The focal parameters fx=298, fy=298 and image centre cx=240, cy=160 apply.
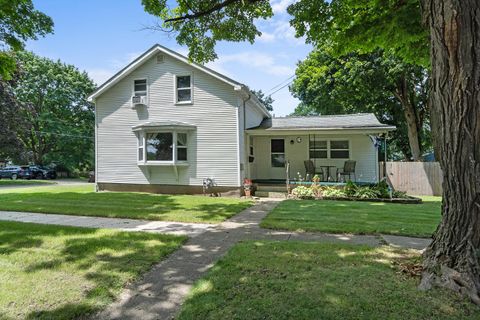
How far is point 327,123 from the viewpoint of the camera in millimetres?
14258

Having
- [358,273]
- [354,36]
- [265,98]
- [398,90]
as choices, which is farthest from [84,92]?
[358,273]

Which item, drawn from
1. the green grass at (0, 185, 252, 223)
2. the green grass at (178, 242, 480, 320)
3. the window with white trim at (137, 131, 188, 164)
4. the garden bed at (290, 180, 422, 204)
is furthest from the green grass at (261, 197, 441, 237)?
the window with white trim at (137, 131, 188, 164)

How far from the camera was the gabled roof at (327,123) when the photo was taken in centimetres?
1302

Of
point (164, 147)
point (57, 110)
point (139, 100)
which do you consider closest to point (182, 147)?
point (164, 147)

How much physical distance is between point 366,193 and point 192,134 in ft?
25.4

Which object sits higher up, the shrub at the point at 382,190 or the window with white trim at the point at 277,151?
the window with white trim at the point at 277,151

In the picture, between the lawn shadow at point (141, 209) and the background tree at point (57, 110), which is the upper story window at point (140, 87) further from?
the background tree at point (57, 110)

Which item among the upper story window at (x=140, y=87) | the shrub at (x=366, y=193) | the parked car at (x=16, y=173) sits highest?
the upper story window at (x=140, y=87)

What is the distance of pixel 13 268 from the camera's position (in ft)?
13.7

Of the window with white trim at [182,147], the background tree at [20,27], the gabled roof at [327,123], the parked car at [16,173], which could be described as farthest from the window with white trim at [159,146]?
the parked car at [16,173]

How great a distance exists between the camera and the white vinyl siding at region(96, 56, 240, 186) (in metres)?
13.1

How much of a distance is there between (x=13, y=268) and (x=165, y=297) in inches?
96.8

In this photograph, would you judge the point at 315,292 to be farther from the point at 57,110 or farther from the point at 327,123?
the point at 57,110

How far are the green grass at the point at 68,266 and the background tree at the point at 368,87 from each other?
1917 centimetres
